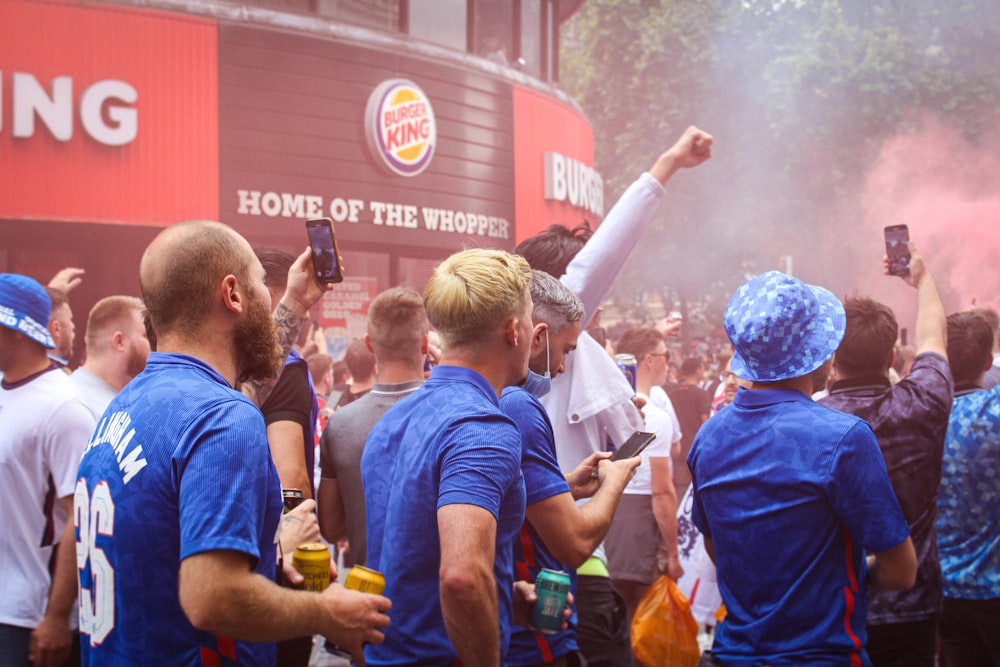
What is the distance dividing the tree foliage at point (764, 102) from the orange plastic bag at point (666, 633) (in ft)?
75.2

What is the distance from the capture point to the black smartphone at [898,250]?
3.96 meters

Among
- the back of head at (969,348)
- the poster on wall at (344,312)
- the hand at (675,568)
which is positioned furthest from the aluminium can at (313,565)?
the poster on wall at (344,312)

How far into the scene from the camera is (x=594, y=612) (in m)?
3.60

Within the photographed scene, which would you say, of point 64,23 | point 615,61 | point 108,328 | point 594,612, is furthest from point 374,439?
point 615,61

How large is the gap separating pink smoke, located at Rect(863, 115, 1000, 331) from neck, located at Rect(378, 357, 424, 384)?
21.2 m

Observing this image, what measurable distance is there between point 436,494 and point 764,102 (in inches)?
1097

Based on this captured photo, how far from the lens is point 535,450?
2.69m

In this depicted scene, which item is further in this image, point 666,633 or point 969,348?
point 666,633

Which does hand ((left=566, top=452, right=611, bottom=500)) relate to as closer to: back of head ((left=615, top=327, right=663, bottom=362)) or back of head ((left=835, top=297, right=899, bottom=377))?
back of head ((left=835, top=297, right=899, bottom=377))

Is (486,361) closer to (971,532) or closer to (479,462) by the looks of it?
(479,462)

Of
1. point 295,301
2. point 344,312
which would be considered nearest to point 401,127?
point 344,312

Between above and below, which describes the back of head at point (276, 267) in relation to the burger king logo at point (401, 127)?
below

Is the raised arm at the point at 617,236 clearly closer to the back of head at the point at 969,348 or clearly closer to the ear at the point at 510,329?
the ear at the point at 510,329

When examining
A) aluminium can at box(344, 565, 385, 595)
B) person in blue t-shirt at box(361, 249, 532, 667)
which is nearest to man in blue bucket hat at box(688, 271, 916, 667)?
person in blue t-shirt at box(361, 249, 532, 667)
